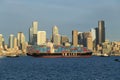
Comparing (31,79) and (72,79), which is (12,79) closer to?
(31,79)

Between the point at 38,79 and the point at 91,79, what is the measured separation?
1154cm

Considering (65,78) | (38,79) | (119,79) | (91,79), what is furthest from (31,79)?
(119,79)

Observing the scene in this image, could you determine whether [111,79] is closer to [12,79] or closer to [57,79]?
[57,79]

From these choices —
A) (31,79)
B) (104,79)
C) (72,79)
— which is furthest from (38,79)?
(104,79)

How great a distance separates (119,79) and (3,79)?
25120 millimetres

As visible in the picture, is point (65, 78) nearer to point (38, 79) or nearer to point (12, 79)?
point (38, 79)

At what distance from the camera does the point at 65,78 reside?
8538 centimetres

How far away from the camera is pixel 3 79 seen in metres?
83.1

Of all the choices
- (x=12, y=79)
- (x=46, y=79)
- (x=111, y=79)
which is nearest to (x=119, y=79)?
(x=111, y=79)

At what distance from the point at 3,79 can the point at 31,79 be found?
6097mm

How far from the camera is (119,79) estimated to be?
81.9 meters

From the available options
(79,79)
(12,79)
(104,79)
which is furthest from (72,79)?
(12,79)

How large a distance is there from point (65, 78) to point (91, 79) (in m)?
6.28

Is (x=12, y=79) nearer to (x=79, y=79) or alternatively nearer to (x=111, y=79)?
(x=79, y=79)
